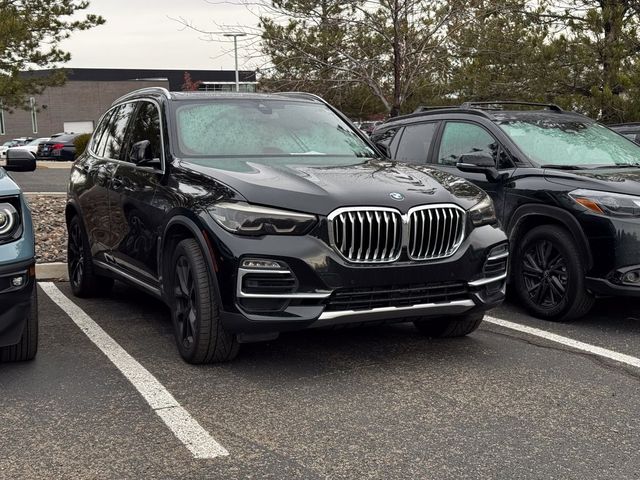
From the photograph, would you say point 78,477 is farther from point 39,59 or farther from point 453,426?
point 39,59

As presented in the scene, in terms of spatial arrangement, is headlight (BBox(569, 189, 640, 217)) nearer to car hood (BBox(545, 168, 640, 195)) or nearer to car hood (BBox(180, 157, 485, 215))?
car hood (BBox(545, 168, 640, 195))

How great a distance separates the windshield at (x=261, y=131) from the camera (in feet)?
18.6

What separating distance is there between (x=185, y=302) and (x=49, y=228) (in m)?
5.81

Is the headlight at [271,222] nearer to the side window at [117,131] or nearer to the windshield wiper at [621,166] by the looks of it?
the side window at [117,131]

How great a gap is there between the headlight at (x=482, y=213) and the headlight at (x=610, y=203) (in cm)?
110

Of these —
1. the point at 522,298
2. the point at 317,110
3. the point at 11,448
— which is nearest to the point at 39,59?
the point at 317,110

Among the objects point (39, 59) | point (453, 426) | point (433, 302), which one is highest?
point (39, 59)

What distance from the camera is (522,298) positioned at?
21.4 ft

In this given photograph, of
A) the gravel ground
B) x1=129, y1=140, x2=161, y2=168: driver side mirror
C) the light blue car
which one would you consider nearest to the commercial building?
the gravel ground


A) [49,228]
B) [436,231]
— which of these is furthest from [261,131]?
[49,228]

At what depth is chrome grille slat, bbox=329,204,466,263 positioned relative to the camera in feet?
15.1

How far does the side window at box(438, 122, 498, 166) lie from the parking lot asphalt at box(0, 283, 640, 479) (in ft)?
5.93

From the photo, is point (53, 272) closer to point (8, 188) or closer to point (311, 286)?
point (8, 188)

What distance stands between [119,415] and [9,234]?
1.27m
